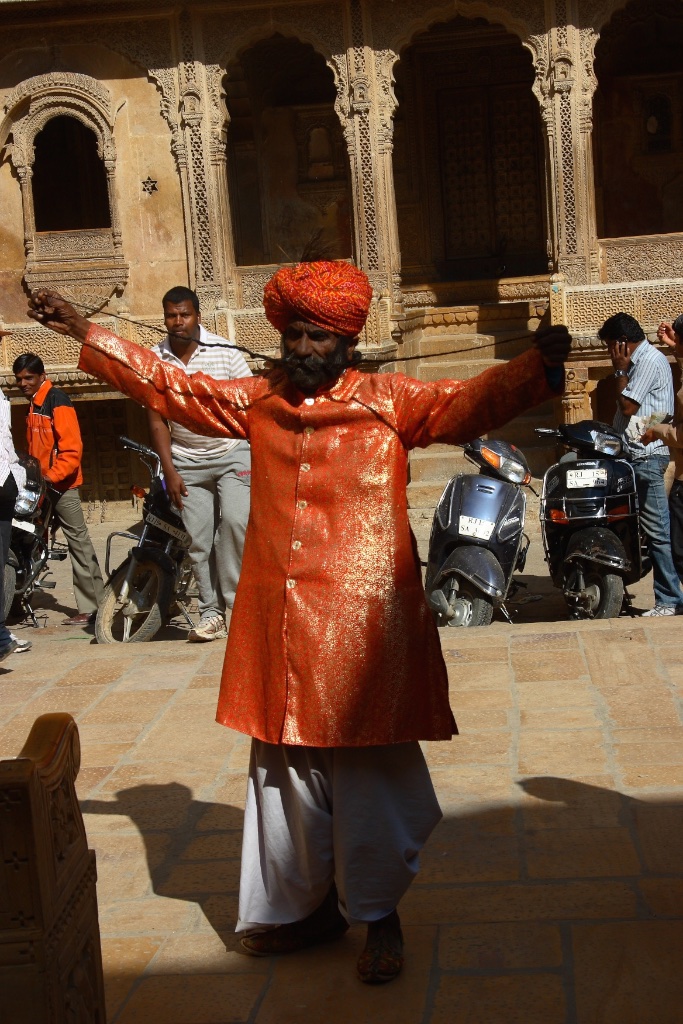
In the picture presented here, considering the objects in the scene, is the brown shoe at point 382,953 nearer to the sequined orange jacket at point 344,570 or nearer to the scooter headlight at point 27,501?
the sequined orange jacket at point 344,570

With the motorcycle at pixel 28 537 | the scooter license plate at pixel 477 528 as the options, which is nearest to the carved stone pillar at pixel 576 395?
the scooter license plate at pixel 477 528

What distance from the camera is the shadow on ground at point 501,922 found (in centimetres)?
296

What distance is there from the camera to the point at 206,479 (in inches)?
261

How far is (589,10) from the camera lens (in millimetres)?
12750

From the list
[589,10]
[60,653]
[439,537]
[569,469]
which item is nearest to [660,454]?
[569,469]

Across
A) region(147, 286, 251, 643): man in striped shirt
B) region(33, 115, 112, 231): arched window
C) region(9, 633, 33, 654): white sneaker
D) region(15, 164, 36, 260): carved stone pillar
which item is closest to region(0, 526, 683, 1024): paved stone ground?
region(9, 633, 33, 654): white sneaker

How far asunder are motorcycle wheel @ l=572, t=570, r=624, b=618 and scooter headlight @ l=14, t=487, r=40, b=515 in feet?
10.7

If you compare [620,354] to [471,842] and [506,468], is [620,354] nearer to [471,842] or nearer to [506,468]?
[506,468]

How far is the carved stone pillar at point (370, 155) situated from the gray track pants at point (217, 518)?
6.29 metres

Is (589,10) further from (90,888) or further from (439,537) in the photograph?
(90,888)

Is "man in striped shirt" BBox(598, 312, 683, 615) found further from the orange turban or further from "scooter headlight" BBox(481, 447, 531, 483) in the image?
the orange turban

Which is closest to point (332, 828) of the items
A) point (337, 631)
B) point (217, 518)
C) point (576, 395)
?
point (337, 631)

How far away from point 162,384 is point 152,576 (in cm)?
413

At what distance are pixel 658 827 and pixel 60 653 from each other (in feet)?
11.6
